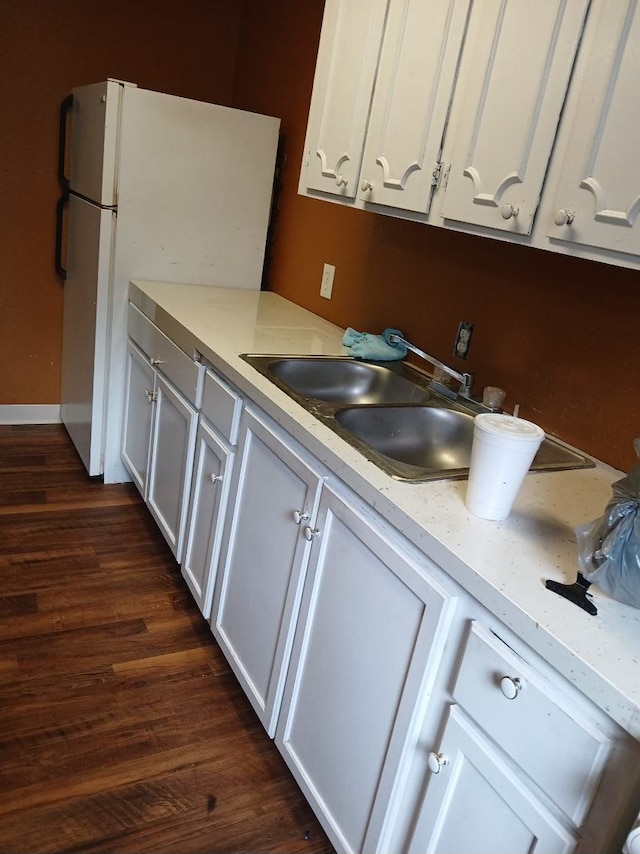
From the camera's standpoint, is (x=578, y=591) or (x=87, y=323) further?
(x=87, y=323)

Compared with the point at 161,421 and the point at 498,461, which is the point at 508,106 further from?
the point at 161,421

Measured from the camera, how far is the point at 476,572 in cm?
99

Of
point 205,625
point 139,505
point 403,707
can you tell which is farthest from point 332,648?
point 139,505

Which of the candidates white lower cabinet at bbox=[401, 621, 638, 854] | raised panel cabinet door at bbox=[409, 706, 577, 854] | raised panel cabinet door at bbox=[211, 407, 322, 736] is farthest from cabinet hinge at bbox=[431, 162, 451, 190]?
raised panel cabinet door at bbox=[409, 706, 577, 854]

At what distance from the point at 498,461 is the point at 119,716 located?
1.26 m

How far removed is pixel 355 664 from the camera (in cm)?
129

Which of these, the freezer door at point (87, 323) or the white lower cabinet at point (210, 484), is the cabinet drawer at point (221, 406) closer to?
the white lower cabinet at point (210, 484)

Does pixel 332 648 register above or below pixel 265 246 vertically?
below

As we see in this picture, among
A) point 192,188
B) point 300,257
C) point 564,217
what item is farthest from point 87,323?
point 564,217

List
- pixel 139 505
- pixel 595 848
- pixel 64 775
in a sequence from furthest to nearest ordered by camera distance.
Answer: pixel 139 505, pixel 64 775, pixel 595 848

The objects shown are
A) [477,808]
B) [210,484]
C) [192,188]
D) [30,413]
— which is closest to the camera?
[477,808]

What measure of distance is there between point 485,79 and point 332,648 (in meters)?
1.20

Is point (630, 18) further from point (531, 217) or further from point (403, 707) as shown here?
point (403, 707)

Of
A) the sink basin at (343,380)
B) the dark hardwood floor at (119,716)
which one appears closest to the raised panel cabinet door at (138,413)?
the dark hardwood floor at (119,716)
